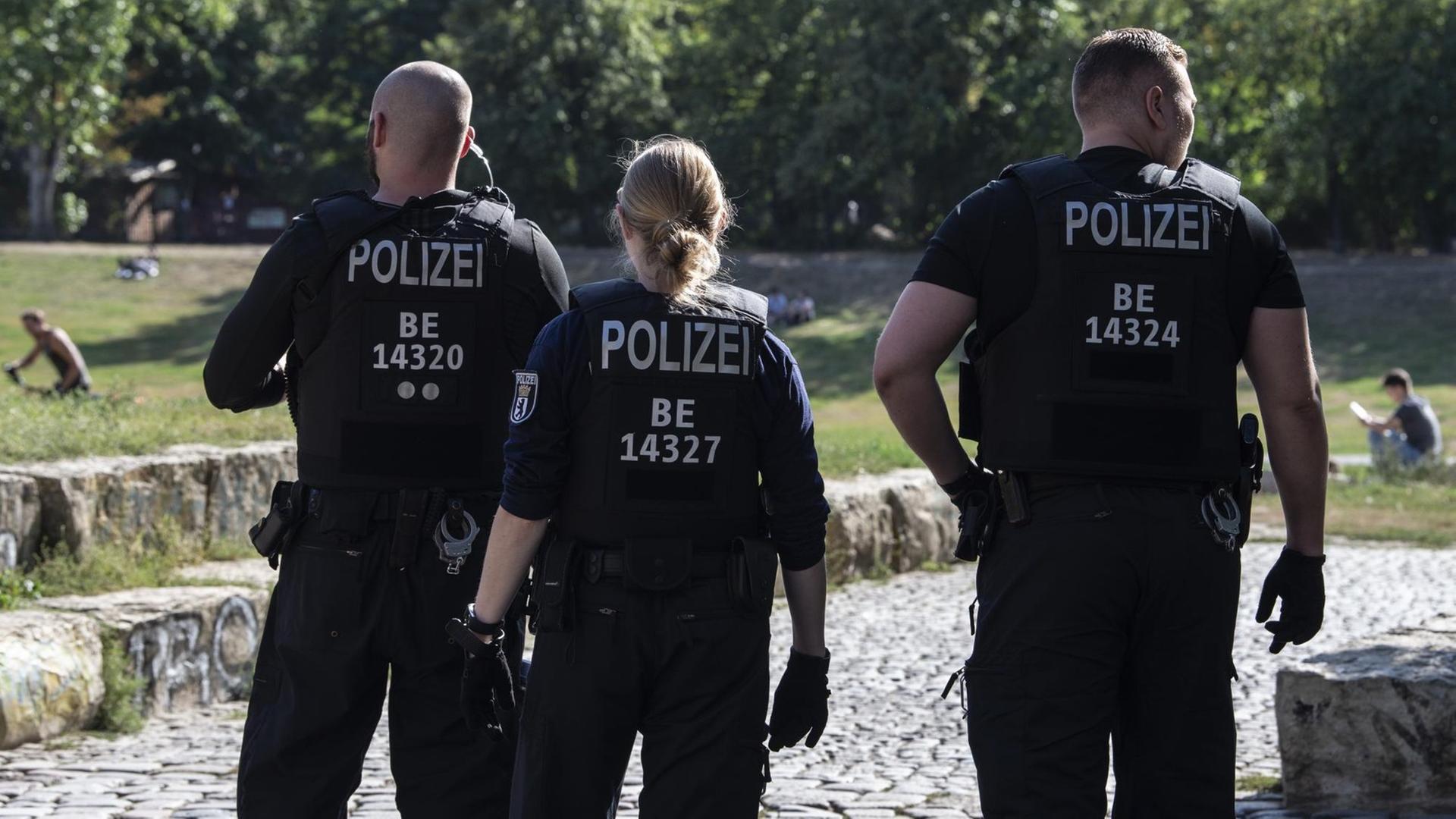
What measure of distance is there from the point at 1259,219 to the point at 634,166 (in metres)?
1.39

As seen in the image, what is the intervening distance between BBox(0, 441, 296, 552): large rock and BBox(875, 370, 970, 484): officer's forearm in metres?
5.87

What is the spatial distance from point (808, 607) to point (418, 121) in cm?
146

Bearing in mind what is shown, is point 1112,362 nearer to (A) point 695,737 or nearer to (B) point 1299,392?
(B) point 1299,392

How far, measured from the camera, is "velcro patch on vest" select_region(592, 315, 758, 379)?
142 inches

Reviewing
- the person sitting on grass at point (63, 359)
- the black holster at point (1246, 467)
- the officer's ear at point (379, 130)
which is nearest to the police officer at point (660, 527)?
the officer's ear at point (379, 130)

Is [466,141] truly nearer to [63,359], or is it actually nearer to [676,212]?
[676,212]

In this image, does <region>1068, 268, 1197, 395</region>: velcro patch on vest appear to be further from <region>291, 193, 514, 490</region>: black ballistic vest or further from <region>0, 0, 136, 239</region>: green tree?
<region>0, 0, 136, 239</region>: green tree

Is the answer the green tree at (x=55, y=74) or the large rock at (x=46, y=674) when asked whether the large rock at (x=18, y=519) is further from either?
the green tree at (x=55, y=74)

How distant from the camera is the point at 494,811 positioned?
13.3 feet

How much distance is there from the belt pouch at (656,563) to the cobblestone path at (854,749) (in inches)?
91.4

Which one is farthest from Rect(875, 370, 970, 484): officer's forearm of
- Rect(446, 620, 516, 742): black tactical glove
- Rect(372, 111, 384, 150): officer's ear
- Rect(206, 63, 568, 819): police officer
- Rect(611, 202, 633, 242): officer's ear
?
Rect(372, 111, 384, 150): officer's ear

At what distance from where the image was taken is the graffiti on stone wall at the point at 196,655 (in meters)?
7.76

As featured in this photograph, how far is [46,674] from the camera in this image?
714 centimetres

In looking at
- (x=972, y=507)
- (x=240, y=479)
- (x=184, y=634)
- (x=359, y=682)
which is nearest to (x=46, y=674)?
(x=184, y=634)
